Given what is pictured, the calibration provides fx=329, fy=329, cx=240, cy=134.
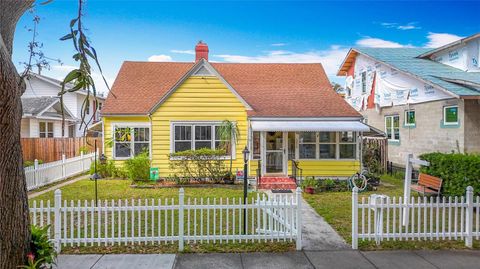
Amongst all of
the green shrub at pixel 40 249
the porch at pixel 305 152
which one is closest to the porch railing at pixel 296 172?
the porch at pixel 305 152

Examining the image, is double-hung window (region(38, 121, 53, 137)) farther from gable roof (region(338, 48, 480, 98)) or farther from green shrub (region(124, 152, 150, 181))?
gable roof (region(338, 48, 480, 98))

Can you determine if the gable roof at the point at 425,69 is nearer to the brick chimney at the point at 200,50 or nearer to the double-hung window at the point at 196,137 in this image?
the double-hung window at the point at 196,137

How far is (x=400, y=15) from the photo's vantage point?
16.6 meters

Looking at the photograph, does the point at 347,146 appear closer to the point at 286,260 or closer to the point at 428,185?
the point at 428,185

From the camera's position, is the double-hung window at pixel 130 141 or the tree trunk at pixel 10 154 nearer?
the tree trunk at pixel 10 154

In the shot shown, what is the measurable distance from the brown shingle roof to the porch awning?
0.51 metres

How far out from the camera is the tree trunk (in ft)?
12.3

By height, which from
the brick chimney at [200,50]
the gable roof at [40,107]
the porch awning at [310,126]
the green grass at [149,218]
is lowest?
the green grass at [149,218]

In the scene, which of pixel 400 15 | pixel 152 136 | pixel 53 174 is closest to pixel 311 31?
pixel 400 15

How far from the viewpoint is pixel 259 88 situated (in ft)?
57.0

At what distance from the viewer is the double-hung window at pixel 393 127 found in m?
17.7

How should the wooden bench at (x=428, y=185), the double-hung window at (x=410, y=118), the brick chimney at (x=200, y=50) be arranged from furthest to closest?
the brick chimney at (x=200, y=50), the double-hung window at (x=410, y=118), the wooden bench at (x=428, y=185)

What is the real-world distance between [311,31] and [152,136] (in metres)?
12.4

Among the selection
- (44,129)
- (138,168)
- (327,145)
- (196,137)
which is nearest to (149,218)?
(138,168)
